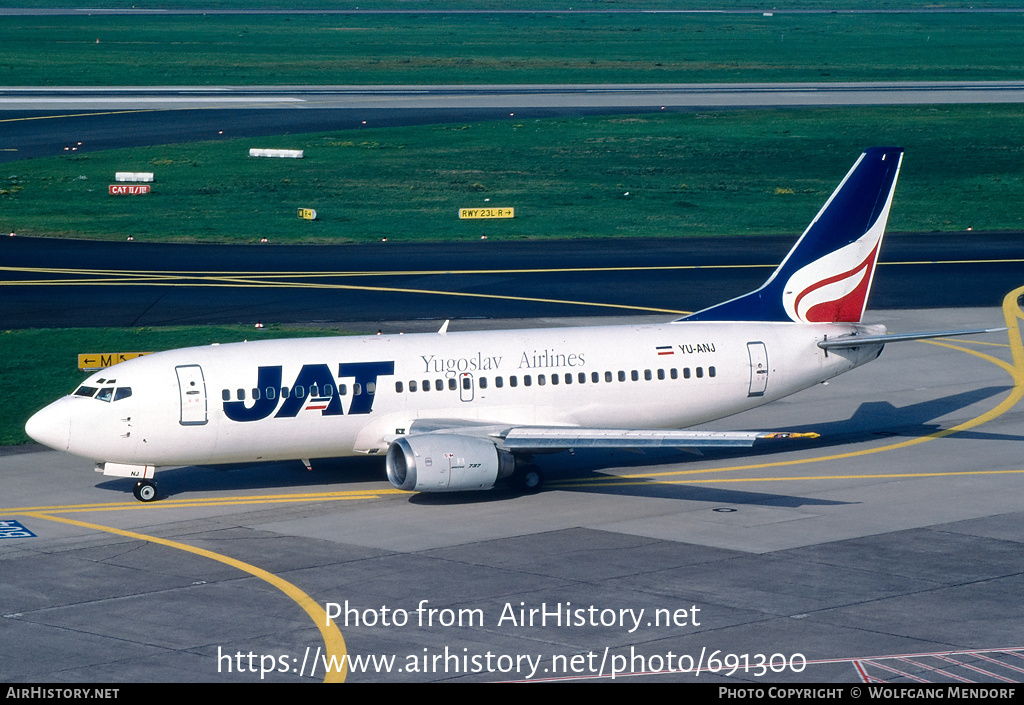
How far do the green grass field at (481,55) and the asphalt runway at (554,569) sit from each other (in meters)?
105

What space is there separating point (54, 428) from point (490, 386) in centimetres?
1217

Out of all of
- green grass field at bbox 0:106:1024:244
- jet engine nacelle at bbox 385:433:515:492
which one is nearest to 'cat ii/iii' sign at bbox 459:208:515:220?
green grass field at bbox 0:106:1024:244

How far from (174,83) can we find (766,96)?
58364 mm

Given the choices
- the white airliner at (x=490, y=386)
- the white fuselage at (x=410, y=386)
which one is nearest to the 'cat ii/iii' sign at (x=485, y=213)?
the white airliner at (x=490, y=386)

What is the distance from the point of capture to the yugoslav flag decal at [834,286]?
4488 centimetres

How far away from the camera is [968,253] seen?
77.2 metres

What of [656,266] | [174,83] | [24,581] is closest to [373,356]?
[24,581]

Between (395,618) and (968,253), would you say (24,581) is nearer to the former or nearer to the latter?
(395,618)

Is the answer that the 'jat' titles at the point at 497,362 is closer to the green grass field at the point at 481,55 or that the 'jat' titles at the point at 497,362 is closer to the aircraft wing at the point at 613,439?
the aircraft wing at the point at 613,439

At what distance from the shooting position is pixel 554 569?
108 ft

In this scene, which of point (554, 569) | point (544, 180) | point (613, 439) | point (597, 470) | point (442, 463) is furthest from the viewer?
point (544, 180)

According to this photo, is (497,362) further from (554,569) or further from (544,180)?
(544,180)

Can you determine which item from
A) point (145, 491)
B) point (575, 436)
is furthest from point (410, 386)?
point (145, 491)

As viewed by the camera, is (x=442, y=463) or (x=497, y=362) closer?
(x=442, y=463)
